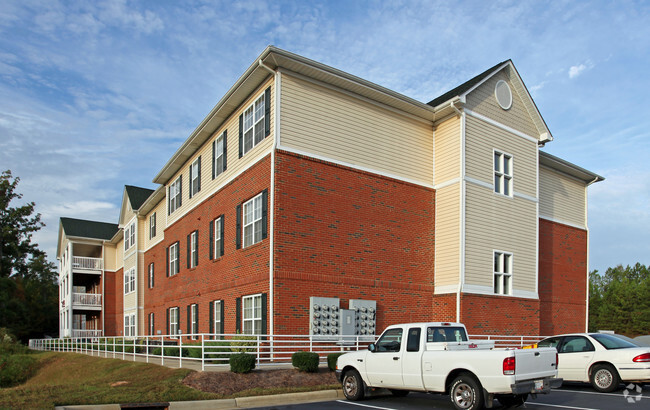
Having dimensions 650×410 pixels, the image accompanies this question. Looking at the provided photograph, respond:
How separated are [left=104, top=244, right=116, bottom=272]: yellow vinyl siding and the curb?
141ft

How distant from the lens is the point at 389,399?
1369cm

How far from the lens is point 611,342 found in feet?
49.2

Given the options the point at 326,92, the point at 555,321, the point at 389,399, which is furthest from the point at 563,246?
the point at 389,399

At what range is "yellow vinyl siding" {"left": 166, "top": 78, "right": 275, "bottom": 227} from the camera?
2017 centimetres

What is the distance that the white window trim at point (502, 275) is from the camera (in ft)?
75.9

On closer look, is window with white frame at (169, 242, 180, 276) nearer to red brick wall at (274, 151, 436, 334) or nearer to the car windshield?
red brick wall at (274, 151, 436, 334)

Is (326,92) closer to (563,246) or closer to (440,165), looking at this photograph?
(440,165)

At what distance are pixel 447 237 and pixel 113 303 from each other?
38.0m

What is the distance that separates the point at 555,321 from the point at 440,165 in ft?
34.2

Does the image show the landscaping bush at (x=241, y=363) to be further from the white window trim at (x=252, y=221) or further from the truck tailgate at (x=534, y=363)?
the truck tailgate at (x=534, y=363)

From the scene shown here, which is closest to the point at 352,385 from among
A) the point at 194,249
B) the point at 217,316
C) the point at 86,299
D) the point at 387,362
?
the point at 387,362

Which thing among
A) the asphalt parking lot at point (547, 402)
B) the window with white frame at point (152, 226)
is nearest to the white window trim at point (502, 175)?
the asphalt parking lot at point (547, 402)

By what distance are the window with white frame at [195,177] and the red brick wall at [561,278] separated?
16.8 metres

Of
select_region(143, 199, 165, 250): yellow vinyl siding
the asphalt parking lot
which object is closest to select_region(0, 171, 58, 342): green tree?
select_region(143, 199, 165, 250): yellow vinyl siding
